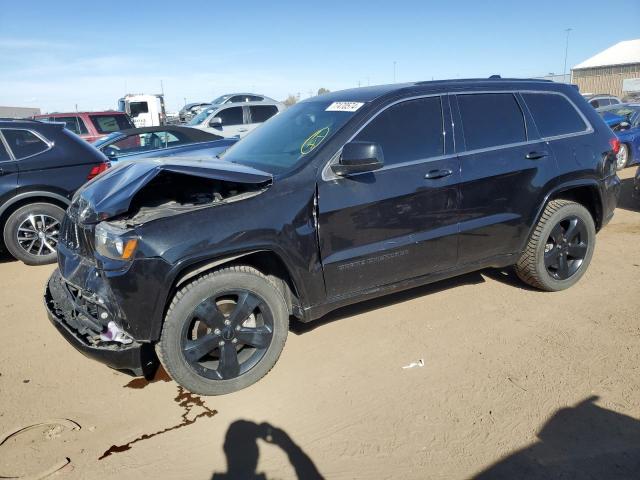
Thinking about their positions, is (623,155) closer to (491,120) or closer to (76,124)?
(491,120)

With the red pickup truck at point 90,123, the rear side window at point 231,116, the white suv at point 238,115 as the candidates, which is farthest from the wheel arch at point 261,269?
the rear side window at point 231,116

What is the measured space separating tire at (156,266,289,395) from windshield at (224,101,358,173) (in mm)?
850

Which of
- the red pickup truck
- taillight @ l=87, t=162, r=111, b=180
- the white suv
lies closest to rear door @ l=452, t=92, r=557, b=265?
taillight @ l=87, t=162, r=111, b=180

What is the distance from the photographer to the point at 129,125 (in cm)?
1328

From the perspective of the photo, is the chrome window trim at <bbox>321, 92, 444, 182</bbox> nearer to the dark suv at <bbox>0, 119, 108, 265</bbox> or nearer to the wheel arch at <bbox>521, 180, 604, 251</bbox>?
the wheel arch at <bbox>521, 180, 604, 251</bbox>

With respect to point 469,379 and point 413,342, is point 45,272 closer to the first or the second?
point 413,342

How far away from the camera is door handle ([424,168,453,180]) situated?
3502mm

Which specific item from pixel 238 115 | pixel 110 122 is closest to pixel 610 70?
pixel 238 115

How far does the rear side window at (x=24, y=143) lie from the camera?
576 cm

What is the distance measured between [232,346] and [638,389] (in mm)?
2528

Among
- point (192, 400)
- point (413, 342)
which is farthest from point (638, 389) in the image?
point (192, 400)

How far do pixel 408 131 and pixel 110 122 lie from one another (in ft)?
38.3

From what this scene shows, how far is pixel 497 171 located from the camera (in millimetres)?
3797

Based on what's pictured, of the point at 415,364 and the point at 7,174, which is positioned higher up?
the point at 7,174
